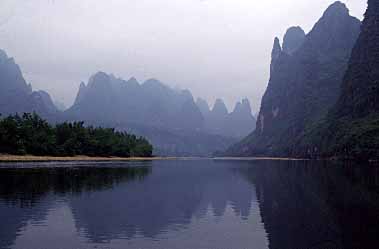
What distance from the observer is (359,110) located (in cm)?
15612

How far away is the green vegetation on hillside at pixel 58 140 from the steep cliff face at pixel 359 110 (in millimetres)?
70594

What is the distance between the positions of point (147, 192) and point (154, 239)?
18.6m

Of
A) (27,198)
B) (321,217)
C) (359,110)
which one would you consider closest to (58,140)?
(27,198)

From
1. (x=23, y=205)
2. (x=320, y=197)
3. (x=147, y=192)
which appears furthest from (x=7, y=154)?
(x=320, y=197)

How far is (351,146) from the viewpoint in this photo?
131875mm

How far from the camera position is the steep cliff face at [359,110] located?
12688 centimetres

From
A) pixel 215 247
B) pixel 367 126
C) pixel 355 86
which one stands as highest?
pixel 355 86

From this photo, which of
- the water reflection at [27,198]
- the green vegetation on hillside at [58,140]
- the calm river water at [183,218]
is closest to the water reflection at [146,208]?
the calm river water at [183,218]

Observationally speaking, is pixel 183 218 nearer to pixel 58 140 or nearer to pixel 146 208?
pixel 146 208

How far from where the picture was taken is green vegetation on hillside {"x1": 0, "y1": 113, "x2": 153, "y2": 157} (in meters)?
91.1

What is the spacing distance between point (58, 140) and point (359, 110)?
104126 millimetres

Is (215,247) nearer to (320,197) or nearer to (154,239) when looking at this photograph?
(154,239)

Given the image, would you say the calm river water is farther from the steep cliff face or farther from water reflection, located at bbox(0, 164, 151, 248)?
the steep cliff face

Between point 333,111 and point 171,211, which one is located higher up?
point 333,111
